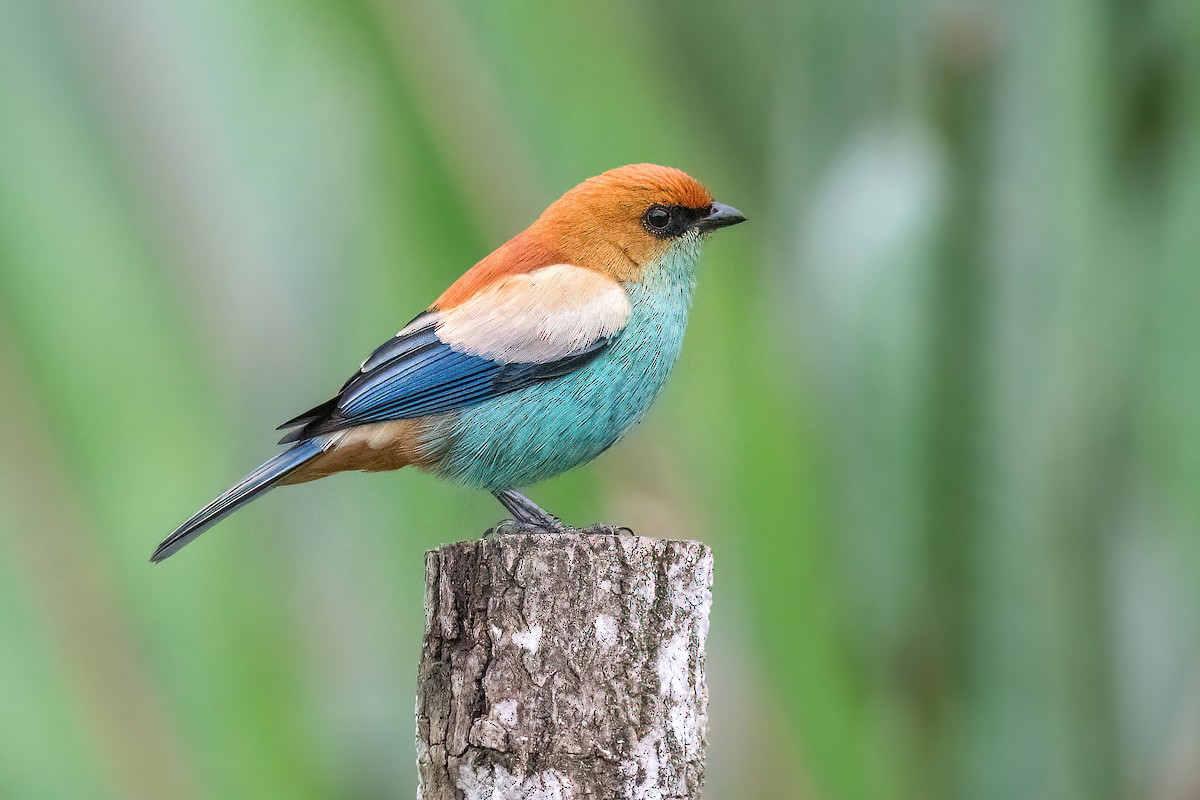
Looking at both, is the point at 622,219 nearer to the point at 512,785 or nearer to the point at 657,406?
the point at 657,406

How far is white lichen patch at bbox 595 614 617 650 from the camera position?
2.55m

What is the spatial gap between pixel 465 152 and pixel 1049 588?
2141 mm

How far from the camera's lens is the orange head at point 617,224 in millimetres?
4004

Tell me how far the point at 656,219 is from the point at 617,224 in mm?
124

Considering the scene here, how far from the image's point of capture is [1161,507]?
14.2ft

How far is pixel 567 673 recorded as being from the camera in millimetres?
2521

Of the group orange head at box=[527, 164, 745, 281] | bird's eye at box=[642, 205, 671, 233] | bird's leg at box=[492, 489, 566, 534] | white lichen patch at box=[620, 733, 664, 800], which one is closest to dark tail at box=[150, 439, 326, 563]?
bird's leg at box=[492, 489, 566, 534]

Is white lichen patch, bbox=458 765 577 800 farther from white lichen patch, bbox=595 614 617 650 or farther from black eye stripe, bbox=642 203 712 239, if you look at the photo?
black eye stripe, bbox=642 203 712 239

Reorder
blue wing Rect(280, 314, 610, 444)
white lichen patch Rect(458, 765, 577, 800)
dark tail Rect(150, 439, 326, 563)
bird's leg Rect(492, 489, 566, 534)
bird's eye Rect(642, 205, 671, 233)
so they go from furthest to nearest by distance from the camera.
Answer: bird's eye Rect(642, 205, 671, 233) → bird's leg Rect(492, 489, 566, 534) → blue wing Rect(280, 314, 610, 444) → dark tail Rect(150, 439, 326, 563) → white lichen patch Rect(458, 765, 577, 800)

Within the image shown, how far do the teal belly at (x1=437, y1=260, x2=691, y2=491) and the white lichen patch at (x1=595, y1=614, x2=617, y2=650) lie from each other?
47.9 inches

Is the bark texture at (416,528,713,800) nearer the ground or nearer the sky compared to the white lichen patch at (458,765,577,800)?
nearer the sky

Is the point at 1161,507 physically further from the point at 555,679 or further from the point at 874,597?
the point at 555,679

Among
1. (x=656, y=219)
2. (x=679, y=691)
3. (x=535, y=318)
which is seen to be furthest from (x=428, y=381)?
(x=679, y=691)

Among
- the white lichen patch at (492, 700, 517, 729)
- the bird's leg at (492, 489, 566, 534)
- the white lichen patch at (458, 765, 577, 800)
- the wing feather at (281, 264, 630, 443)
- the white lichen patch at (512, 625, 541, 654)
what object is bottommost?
the white lichen patch at (458, 765, 577, 800)
